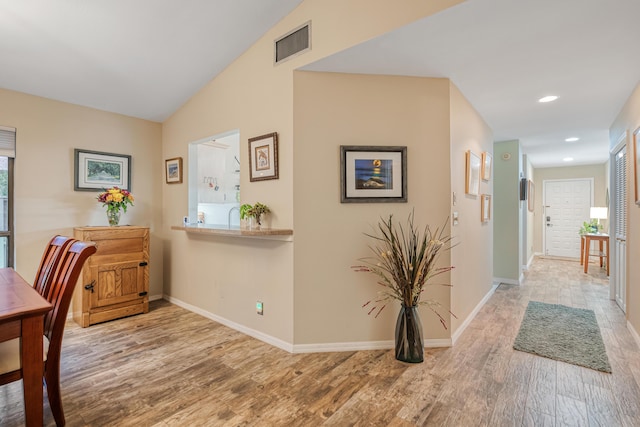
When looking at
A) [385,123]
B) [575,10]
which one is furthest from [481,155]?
[575,10]

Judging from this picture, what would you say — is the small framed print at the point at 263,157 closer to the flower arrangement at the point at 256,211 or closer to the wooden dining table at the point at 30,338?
the flower arrangement at the point at 256,211

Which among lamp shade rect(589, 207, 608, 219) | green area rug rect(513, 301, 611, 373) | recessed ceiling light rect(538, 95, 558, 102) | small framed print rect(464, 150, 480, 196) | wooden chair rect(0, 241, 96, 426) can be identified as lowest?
green area rug rect(513, 301, 611, 373)

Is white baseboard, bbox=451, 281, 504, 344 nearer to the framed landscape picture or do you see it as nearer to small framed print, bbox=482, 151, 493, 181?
small framed print, bbox=482, 151, 493, 181

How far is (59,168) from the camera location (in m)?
3.37

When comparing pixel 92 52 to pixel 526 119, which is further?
pixel 526 119

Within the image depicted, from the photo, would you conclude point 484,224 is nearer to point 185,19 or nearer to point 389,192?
point 389,192

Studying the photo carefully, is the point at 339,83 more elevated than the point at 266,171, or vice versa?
the point at 339,83

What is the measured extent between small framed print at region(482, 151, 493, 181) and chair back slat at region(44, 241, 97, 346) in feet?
12.5

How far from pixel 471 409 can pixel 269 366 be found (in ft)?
4.63

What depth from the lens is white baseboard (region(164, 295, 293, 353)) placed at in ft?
8.94

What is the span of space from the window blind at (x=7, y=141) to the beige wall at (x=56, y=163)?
0.13 ft

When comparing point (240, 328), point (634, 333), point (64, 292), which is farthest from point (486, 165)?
point (64, 292)

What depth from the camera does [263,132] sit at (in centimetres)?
291

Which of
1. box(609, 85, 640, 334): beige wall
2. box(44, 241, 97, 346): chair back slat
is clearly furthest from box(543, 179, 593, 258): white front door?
box(44, 241, 97, 346): chair back slat
